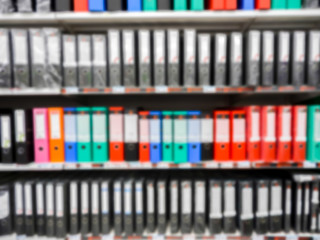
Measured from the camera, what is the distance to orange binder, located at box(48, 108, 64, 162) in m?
1.43

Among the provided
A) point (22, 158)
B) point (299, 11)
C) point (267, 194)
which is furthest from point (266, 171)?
point (22, 158)

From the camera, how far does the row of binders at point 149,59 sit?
1378 mm

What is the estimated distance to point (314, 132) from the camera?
4.55 feet

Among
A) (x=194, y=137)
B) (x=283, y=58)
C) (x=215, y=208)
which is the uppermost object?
(x=283, y=58)

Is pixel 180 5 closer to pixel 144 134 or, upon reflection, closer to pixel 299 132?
pixel 144 134

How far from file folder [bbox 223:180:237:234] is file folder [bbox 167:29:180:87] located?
2.54ft

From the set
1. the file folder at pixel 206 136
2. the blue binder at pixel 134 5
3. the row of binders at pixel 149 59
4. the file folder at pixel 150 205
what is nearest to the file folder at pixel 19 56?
the row of binders at pixel 149 59

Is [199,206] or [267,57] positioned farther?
[199,206]

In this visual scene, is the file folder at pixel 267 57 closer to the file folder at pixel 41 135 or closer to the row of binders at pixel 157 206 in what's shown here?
the row of binders at pixel 157 206

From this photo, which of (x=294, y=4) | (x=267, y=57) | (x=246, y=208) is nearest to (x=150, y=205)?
(x=246, y=208)

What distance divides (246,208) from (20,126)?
5.21ft

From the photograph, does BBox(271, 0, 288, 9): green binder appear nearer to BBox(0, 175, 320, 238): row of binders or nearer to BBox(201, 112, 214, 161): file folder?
BBox(201, 112, 214, 161): file folder

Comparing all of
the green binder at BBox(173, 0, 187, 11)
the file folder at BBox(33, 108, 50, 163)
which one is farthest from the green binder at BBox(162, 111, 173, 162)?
the file folder at BBox(33, 108, 50, 163)

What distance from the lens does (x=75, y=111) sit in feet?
→ 4.70
